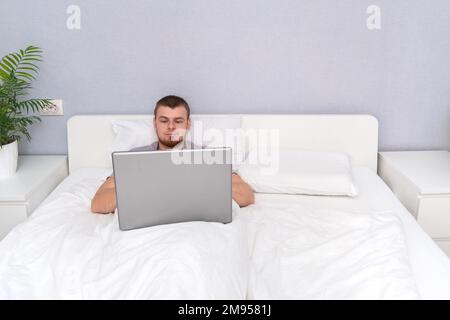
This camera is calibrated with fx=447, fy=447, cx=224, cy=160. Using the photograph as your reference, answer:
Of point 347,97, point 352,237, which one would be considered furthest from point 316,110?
point 352,237

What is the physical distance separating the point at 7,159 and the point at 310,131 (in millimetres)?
1573

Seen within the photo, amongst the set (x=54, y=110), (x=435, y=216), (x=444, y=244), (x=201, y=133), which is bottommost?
(x=444, y=244)

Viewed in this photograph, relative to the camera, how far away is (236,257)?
139cm

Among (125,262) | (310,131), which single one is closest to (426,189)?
(310,131)

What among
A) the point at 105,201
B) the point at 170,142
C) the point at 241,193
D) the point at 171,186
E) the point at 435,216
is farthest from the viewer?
the point at 170,142

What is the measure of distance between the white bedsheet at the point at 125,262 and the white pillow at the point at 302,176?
453mm

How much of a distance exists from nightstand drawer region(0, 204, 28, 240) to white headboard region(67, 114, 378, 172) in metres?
0.56

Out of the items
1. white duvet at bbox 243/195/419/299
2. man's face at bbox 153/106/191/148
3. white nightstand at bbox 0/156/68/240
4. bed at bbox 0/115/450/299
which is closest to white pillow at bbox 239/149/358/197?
bed at bbox 0/115/450/299

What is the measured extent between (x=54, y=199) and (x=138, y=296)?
945mm

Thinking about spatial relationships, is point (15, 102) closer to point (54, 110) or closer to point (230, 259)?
point (54, 110)

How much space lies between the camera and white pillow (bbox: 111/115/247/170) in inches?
90.8

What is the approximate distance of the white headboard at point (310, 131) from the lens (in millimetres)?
2422

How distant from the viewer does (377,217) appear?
1660 millimetres

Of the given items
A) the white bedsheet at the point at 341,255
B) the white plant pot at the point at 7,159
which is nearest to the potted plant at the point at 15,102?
the white plant pot at the point at 7,159
